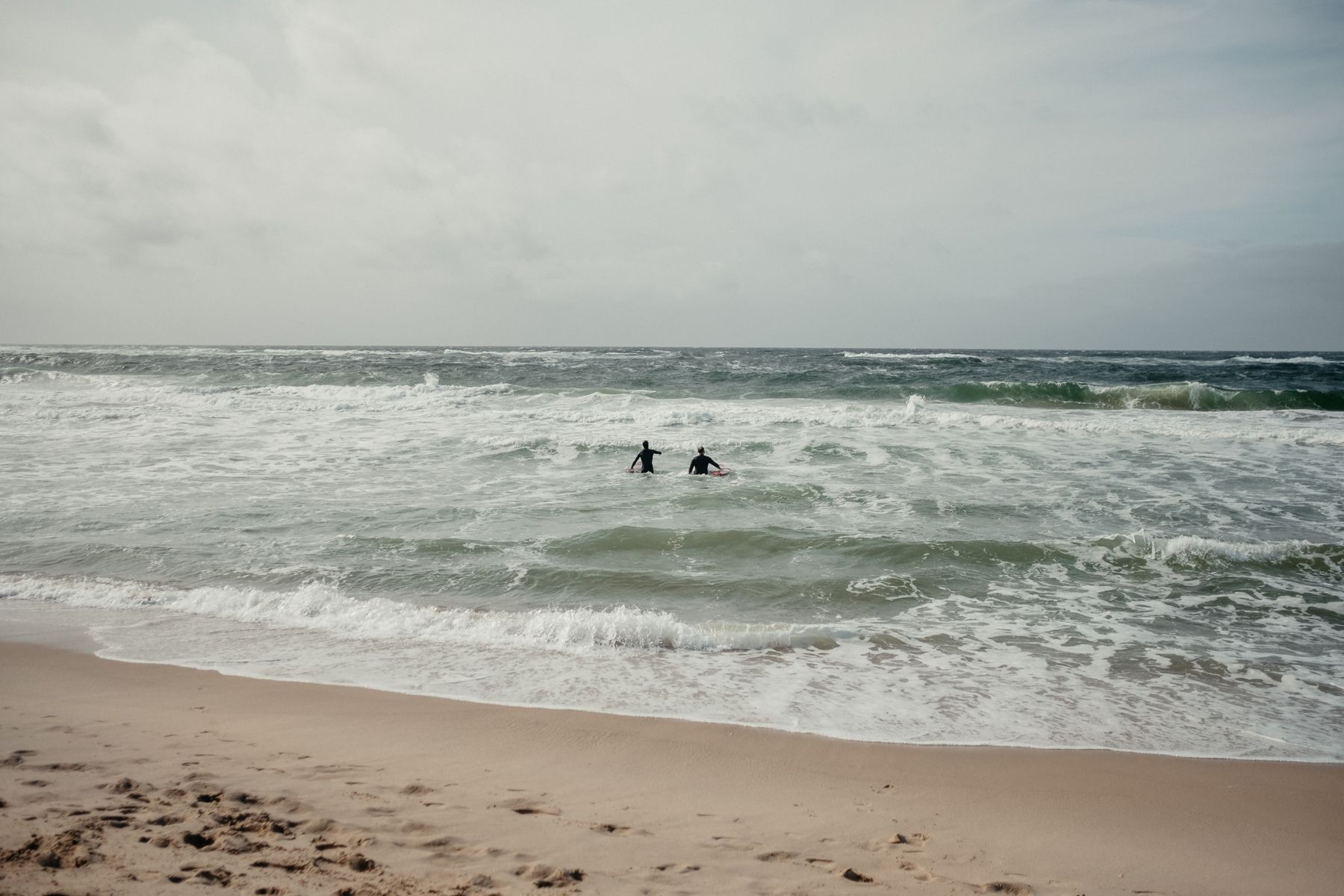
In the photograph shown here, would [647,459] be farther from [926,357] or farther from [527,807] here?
[926,357]

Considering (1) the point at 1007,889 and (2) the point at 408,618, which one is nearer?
(1) the point at 1007,889

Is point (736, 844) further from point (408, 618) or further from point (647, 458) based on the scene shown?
point (647, 458)

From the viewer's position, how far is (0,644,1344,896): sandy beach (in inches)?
128

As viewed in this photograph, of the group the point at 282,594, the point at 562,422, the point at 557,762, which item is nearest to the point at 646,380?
the point at 562,422

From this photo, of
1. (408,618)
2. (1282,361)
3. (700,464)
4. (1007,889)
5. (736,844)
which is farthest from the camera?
(1282,361)

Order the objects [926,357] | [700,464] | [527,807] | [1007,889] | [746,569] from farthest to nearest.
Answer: [926,357] < [700,464] < [746,569] < [527,807] < [1007,889]

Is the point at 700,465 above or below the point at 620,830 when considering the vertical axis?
above

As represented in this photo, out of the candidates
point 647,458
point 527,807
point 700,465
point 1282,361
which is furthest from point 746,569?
point 1282,361

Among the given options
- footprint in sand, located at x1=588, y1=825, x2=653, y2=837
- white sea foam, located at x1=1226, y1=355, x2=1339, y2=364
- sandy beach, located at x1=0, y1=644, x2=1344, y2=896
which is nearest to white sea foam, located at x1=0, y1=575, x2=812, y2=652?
sandy beach, located at x1=0, y1=644, x2=1344, y2=896

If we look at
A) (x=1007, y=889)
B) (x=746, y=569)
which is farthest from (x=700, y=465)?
(x=1007, y=889)

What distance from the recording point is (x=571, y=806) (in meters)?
4.10

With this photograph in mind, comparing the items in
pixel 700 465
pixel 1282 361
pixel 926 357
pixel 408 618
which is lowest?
pixel 408 618

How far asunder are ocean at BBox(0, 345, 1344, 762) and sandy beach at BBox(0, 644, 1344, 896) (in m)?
0.44

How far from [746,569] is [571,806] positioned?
574cm
